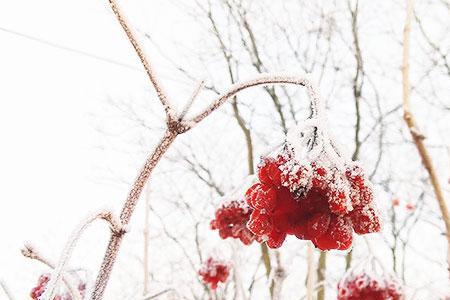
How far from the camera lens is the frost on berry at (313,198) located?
38.4 inches

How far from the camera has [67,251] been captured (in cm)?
68

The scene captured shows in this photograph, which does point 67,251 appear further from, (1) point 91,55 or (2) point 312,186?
(1) point 91,55

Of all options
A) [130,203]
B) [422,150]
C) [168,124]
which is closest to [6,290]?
[130,203]

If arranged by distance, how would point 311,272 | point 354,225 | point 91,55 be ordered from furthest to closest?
point 311,272 → point 91,55 → point 354,225

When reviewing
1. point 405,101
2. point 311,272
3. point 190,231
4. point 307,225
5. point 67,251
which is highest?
point 190,231

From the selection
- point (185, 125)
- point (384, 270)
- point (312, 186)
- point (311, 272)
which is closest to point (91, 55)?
point (185, 125)

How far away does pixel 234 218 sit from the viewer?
212cm

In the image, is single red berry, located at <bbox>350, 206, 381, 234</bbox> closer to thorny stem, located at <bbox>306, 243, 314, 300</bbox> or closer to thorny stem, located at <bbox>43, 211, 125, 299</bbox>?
thorny stem, located at <bbox>43, 211, 125, 299</bbox>

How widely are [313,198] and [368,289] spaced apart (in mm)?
1248

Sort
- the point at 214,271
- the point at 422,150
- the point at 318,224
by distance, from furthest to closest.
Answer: the point at 214,271, the point at 318,224, the point at 422,150

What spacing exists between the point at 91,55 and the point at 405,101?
32.3 inches

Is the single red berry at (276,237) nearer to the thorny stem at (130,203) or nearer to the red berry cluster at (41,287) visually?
the thorny stem at (130,203)

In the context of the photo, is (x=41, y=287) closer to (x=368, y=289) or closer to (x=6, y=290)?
(x=6, y=290)

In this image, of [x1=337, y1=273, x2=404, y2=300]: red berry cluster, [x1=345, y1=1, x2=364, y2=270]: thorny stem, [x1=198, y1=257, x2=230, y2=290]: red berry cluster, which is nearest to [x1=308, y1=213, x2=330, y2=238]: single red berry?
[x1=337, y1=273, x2=404, y2=300]: red berry cluster
